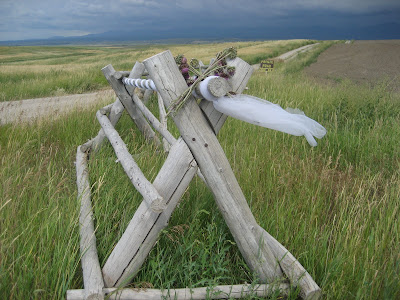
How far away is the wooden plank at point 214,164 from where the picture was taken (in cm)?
180

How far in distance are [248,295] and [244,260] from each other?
31 centimetres

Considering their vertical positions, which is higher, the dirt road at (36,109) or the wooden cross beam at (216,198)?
the wooden cross beam at (216,198)

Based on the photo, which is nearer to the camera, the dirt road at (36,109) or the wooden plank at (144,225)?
the wooden plank at (144,225)

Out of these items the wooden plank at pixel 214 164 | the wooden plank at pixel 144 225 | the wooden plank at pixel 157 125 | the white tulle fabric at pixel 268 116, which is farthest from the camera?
the wooden plank at pixel 157 125

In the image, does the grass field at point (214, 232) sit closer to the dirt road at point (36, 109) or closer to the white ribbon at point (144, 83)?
the white ribbon at point (144, 83)

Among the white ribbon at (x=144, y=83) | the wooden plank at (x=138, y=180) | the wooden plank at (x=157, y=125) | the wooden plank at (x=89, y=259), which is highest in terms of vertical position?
the white ribbon at (x=144, y=83)

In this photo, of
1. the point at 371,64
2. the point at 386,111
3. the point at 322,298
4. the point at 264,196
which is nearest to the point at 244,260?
the point at 322,298

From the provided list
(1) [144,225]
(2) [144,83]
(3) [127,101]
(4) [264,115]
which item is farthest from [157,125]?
(4) [264,115]

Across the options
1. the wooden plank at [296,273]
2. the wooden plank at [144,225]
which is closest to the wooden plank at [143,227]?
the wooden plank at [144,225]

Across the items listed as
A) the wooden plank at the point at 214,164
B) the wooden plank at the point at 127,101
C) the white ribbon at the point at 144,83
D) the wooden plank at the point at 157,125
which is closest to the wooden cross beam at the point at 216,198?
the wooden plank at the point at 214,164

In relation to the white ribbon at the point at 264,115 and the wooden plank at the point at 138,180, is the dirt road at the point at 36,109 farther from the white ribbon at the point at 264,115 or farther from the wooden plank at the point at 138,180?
the white ribbon at the point at 264,115

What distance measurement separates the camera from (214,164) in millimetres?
1836

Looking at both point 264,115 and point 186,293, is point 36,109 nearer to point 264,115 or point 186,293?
point 186,293

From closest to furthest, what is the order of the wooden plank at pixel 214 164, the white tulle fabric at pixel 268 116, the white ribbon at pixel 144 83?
1. the white tulle fabric at pixel 268 116
2. the wooden plank at pixel 214 164
3. the white ribbon at pixel 144 83
